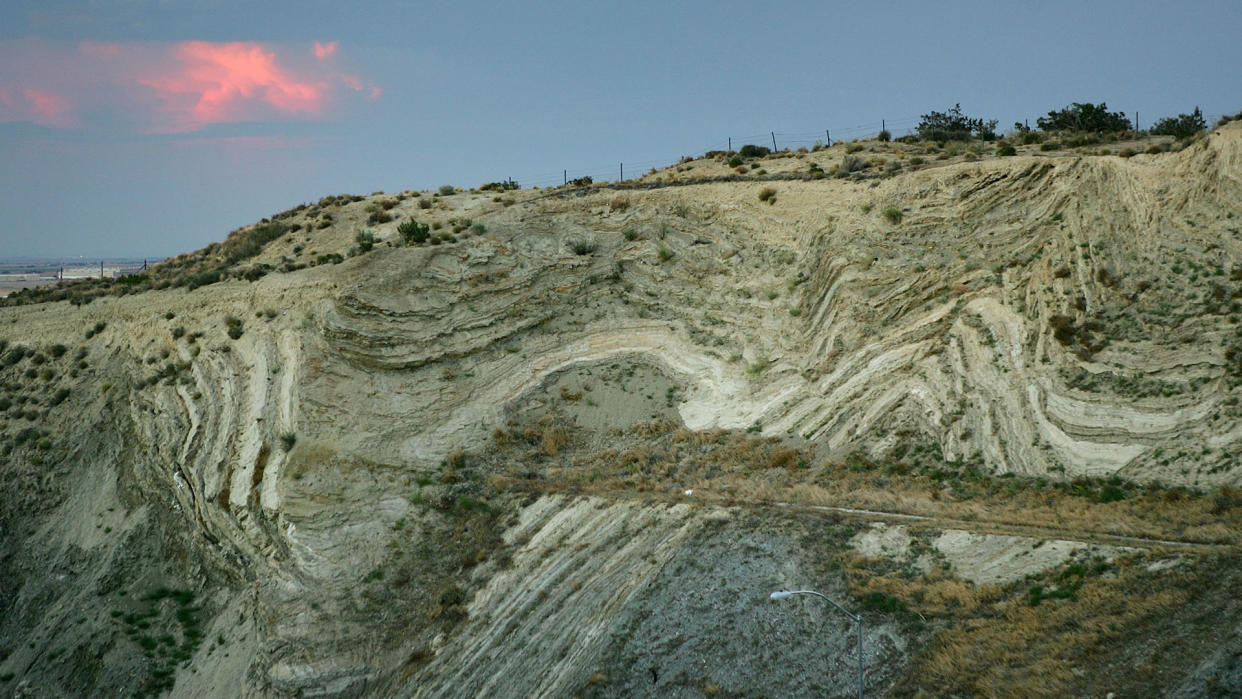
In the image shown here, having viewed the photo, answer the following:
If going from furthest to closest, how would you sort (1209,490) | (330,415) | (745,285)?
(745,285)
(330,415)
(1209,490)

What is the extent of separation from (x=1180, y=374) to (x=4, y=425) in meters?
36.3

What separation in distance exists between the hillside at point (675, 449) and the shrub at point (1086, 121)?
277 inches

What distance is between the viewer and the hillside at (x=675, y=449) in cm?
1744

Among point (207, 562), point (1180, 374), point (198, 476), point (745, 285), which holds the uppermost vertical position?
point (745, 285)

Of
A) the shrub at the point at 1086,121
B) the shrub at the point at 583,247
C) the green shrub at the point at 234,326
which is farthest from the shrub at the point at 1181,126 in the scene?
the green shrub at the point at 234,326

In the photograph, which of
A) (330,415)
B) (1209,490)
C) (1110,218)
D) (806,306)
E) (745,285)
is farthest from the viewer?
(745,285)

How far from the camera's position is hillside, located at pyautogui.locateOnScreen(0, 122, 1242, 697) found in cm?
1744

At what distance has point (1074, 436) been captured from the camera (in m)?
20.8

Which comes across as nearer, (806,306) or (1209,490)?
(1209,490)

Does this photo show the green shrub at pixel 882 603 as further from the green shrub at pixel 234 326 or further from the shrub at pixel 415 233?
the shrub at pixel 415 233

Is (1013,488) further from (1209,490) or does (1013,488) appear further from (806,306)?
(806,306)

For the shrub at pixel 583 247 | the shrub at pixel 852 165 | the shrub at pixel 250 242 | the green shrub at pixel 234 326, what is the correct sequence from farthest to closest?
the shrub at pixel 250 242 < the shrub at pixel 583 247 < the shrub at pixel 852 165 < the green shrub at pixel 234 326

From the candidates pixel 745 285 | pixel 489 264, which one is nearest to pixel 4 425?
pixel 489 264

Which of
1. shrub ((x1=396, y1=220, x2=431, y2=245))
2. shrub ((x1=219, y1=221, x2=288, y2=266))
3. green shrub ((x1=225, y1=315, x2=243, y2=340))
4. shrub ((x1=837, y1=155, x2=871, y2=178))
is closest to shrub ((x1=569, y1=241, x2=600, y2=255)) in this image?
shrub ((x1=396, y1=220, x2=431, y2=245))
